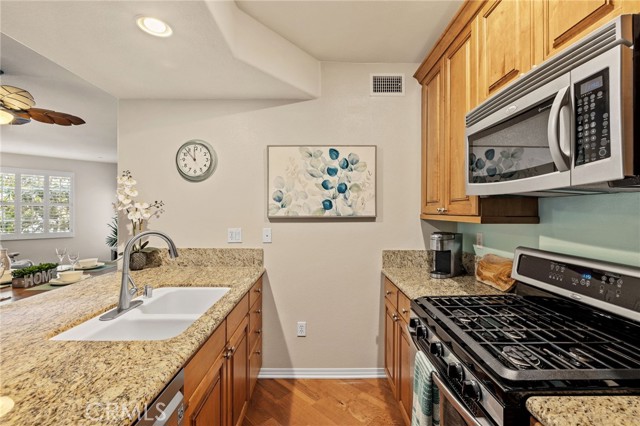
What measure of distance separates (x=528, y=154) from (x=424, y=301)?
78 cm

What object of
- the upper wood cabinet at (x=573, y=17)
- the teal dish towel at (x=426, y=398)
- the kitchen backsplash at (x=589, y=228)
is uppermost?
the upper wood cabinet at (x=573, y=17)

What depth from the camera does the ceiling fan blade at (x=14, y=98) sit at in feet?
5.81

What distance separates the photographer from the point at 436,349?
1135 millimetres

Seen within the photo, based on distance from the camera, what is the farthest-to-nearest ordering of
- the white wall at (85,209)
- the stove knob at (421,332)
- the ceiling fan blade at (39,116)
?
the white wall at (85,209) < the ceiling fan blade at (39,116) < the stove knob at (421,332)

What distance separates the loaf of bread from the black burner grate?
164 mm

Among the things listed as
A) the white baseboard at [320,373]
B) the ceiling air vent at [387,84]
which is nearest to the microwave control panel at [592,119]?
the ceiling air vent at [387,84]

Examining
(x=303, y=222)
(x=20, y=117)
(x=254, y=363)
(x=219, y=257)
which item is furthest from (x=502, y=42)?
(x=20, y=117)

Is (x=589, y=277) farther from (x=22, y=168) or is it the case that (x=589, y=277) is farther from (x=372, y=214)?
(x=22, y=168)

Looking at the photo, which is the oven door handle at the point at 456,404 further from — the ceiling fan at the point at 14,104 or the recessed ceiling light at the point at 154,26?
the ceiling fan at the point at 14,104

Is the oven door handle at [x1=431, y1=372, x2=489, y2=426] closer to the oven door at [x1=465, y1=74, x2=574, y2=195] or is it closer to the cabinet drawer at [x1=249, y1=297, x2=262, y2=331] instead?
the oven door at [x1=465, y1=74, x2=574, y2=195]

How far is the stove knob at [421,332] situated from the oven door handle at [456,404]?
0.54ft

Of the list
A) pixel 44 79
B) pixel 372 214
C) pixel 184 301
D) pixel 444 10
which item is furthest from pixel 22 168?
pixel 444 10

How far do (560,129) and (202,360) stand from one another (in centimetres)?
141

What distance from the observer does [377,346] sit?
2406 mm
